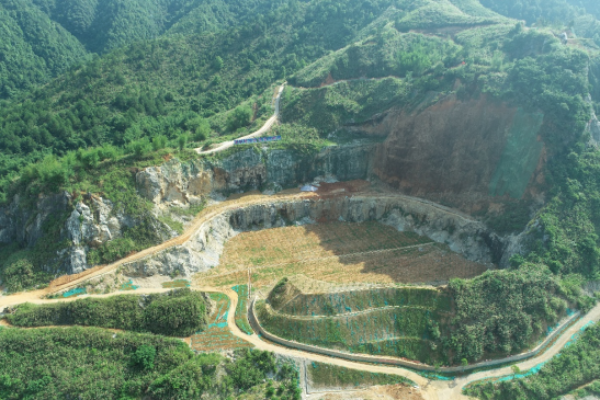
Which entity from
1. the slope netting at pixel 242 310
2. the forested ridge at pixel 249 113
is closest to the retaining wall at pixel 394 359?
the forested ridge at pixel 249 113

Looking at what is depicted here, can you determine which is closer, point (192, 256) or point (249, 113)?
point (192, 256)

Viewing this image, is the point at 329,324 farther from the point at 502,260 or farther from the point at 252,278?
the point at 502,260

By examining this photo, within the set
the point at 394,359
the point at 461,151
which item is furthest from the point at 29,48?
the point at 394,359

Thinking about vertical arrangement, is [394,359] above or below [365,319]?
below

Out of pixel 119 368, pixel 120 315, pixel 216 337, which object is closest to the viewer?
pixel 119 368

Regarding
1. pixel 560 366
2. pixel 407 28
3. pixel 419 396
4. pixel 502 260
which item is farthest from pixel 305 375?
pixel 407 28

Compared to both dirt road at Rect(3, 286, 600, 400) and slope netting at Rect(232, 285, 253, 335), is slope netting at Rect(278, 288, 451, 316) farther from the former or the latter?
dirt road at Rect(3, 286, 600, 400)

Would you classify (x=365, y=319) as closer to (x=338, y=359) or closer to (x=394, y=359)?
(x=394, y=359)
